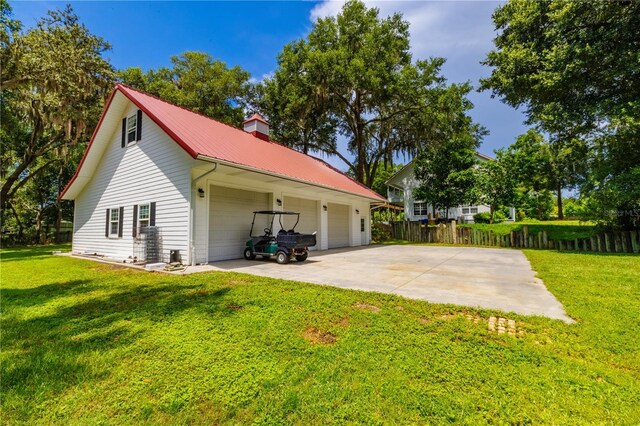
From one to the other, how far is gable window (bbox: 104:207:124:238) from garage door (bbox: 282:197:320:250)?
637 centimetres

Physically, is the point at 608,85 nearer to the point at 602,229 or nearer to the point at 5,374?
the point at 602,229

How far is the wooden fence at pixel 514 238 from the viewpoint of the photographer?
11148mm

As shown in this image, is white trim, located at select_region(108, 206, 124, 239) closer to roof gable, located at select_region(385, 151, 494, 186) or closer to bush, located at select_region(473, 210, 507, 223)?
roof gable, located at select_region(385, 151, 494, 186)

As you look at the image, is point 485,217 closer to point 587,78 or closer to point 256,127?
point 587,78

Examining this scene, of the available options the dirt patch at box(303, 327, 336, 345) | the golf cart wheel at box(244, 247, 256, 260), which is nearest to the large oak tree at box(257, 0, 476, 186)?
the golf cart wheel at box(244, 247, 256, 260)

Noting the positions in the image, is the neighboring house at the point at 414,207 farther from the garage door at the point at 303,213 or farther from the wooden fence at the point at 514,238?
the garage door at the point at 303,213

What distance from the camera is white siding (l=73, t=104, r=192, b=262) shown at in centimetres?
871

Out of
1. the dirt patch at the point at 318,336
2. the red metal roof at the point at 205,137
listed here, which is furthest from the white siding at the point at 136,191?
the dirt patch at the point at 318,336

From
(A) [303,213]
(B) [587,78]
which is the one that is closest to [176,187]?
(A) [303,213]

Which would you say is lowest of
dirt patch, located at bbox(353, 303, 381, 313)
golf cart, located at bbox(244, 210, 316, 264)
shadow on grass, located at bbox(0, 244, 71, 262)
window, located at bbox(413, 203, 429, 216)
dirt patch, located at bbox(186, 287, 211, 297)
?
dirt patch, located at bbox(353, 303, 381, 313)

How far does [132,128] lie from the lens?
35.6ft

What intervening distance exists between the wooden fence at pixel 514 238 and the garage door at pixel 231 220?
1193cm

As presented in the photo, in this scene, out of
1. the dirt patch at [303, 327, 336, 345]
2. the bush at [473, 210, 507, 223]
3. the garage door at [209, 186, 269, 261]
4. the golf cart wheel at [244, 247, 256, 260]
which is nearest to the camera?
the dirt patch at [303, 327, 336, 345]

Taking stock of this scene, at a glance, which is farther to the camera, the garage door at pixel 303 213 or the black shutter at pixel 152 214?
the garage door at pixel 303 213
